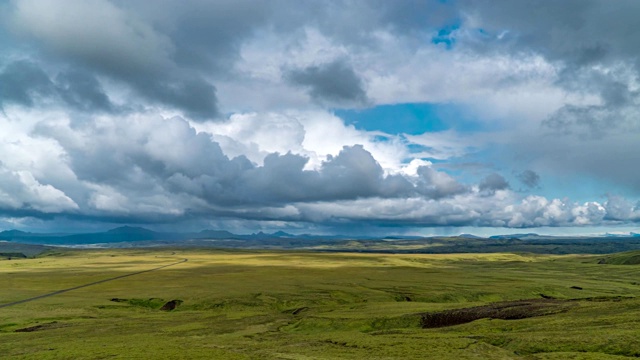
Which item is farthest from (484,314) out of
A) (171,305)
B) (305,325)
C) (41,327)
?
(41,327)

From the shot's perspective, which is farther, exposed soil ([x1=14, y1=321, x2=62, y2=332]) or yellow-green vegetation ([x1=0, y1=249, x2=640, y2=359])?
exposed soil ([x1=14, y1=321, x2=62, y2=332])

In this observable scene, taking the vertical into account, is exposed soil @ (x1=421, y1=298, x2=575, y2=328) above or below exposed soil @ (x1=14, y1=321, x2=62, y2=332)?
above

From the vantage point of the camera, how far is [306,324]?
78.4m

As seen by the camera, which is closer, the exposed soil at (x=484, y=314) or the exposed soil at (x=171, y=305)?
the exposed soil at (x=484, y=314)

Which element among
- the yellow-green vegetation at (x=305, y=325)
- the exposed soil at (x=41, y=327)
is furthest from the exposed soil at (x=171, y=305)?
the exposed soil at (x=41, y=327)

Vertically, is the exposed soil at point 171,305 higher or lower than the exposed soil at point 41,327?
lower

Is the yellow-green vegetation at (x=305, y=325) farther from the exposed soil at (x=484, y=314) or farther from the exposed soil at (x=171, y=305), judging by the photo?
the exposed soil at (x=171, y=305)

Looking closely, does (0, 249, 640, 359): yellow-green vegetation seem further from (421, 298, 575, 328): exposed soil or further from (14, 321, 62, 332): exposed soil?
(14, 321, 62, 332): exposed soil

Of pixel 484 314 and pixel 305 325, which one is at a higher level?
pixel 484 314

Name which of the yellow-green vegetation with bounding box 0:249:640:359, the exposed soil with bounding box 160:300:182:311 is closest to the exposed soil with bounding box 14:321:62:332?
the yellow-green vegetation with bounding box 0:249:640:359

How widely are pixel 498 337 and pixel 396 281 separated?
365 ft

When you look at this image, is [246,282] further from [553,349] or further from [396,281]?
[553,349]

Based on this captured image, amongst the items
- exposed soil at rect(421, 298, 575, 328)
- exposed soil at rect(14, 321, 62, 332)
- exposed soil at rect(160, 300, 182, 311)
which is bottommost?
exposed soil at rect(160, 300, 182, 311)

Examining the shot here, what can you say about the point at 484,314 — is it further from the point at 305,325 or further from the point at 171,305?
the point at 171,305
